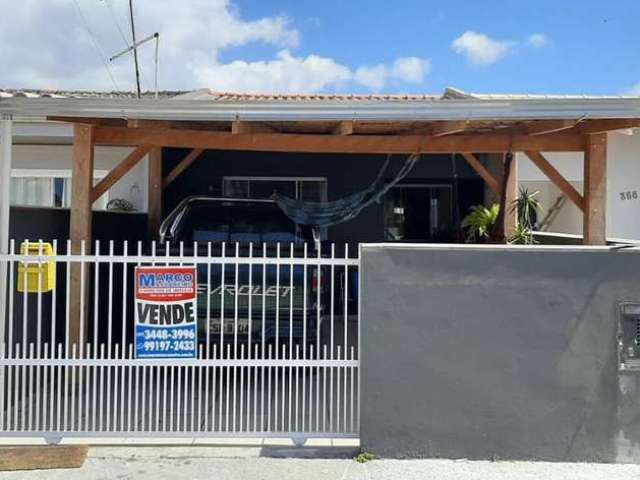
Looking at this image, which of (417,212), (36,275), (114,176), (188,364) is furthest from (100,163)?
(188,364)

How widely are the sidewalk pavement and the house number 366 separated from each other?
28.5 feet

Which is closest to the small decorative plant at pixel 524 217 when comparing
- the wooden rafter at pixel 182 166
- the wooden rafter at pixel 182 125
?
the wooden rafter at pixel 182 125

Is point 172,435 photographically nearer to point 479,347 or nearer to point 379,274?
point 379,274

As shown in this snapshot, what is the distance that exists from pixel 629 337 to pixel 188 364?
3.34m

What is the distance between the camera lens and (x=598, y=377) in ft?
15.4

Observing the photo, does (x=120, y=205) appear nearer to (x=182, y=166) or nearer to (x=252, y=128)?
(x=182, y=166)

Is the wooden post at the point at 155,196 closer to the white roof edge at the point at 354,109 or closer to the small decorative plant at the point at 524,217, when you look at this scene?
the white roof edge at the point at 354,109

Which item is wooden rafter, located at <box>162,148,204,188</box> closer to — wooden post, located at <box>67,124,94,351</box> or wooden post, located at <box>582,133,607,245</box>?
wooden post, located at <box>67,124,94,351</box>

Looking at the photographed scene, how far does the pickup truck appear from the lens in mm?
Answer: 6102

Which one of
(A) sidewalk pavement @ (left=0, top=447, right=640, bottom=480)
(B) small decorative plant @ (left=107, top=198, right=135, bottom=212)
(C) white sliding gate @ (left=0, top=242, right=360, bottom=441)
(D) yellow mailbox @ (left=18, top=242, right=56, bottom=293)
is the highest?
(B) small decorative plant @ (left=107, top=198, right=135, bottom=212)

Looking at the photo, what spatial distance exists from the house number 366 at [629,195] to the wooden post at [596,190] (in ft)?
20.0

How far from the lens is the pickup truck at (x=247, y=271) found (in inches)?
240

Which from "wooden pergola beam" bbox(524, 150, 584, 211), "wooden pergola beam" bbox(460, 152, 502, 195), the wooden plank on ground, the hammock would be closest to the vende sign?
the wooden plank on ground

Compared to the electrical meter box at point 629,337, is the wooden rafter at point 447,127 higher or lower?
higher
